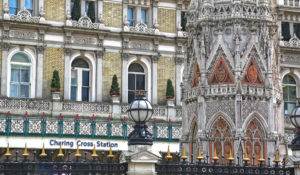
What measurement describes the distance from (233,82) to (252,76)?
25.9 inches

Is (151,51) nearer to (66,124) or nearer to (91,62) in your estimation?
(91,62)

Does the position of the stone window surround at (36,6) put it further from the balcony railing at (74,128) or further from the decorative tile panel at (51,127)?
the decorative tile panel at (51,127)

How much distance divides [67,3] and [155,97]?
8.51 metres

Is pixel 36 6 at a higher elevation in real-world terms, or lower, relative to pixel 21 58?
higher

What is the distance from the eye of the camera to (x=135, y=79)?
1770 inches

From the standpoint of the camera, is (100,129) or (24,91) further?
(24,91)

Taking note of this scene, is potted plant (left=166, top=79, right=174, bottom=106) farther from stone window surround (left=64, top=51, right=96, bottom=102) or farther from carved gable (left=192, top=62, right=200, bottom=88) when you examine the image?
carved gable (left=192, top=62, right=200, bottom=88)

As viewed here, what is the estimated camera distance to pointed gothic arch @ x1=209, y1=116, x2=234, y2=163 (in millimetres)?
20641

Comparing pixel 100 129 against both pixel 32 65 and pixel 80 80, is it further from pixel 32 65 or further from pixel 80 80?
pixel 32 65

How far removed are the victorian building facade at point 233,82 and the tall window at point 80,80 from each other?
72.0 feet

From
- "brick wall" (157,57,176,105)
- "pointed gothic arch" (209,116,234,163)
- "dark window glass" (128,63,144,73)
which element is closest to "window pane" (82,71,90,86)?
"dark window glass" (128,63,144,73)

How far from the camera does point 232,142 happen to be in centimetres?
2045

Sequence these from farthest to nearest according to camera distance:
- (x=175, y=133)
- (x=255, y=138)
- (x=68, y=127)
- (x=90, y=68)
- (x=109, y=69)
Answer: (x=109, y=69)
(x=90, y=68)
(x=175, y=133)
(x=68, y=127)
(x=255, y=138)

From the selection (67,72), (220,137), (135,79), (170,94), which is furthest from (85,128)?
(220,137)
